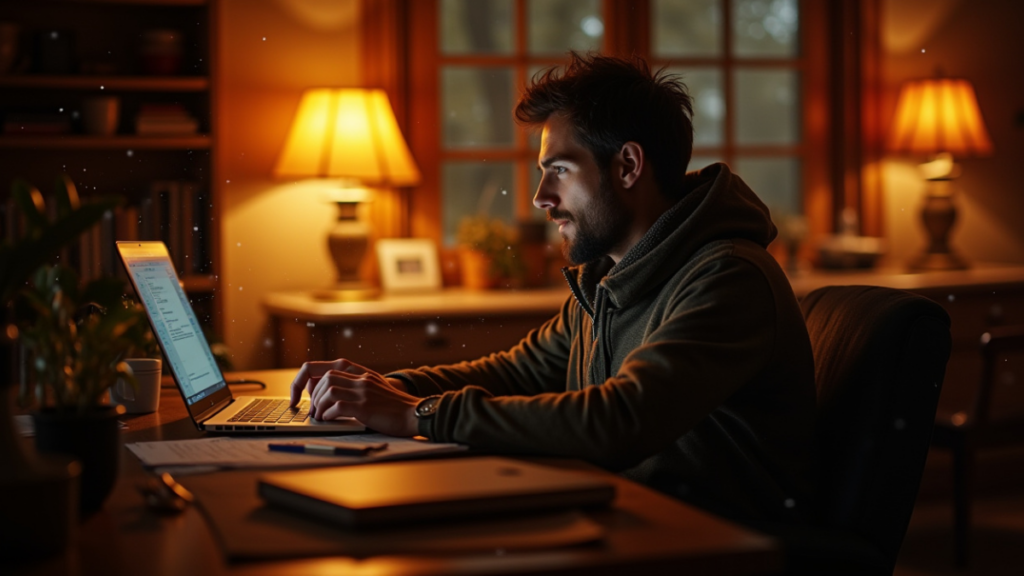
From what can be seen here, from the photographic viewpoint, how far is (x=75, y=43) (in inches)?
113

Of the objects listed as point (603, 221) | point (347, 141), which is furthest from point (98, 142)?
point (603, 221)

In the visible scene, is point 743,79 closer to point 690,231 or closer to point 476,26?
point 476,26

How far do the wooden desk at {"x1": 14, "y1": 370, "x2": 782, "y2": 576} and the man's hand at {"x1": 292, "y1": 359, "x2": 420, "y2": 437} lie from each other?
1.21ft

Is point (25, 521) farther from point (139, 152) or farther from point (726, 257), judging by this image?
point (139, 152)

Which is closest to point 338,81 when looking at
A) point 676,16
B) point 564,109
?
point 676,16

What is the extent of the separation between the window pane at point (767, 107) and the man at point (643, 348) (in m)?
2.06

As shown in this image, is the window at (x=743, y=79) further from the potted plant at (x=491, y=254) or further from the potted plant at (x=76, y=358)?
the potted plant at (x=76, y=358)

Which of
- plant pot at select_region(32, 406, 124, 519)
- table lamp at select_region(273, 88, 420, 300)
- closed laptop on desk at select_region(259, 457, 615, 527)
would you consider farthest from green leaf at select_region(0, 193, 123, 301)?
table lamp at select_region(273, 88, 420, 300)

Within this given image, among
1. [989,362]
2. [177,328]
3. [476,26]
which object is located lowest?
[989,362]

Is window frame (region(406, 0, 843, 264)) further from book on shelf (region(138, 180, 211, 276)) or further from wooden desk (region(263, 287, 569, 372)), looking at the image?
book on shelf (region(138, 180, 211, 276))

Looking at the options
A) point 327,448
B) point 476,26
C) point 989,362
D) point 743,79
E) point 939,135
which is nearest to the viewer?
Answer: point 327,448

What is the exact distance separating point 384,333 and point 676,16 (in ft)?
5.11

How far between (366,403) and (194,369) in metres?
0.30

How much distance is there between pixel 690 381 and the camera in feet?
3.94
